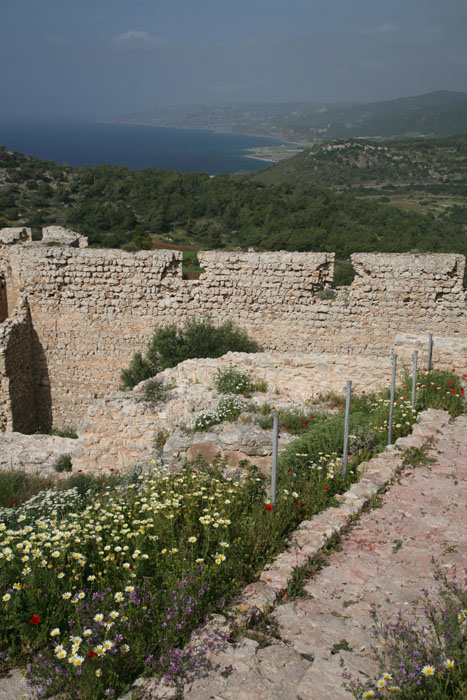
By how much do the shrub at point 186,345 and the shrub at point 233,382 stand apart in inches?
70.5

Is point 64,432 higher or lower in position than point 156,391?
lower

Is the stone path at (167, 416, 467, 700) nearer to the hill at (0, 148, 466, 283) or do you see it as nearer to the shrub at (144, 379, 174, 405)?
the shrub at (144, 379, 174, 405)

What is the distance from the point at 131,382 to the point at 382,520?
6.80 meters

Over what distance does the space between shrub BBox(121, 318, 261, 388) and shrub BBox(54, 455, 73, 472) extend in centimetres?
270

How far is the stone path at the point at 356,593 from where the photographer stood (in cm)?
324

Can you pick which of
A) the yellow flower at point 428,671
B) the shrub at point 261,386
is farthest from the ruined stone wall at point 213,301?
the yellow flower at point 428,671

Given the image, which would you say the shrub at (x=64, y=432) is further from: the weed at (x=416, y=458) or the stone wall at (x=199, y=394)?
the weed at (x=416, y=458)

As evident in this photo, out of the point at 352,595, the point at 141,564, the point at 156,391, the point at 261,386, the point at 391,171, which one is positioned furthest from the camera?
the point at 391,171

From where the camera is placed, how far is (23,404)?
37.0ft

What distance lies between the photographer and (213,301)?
10938 mm

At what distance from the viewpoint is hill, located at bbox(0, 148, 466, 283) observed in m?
22.4

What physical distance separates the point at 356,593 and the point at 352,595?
0.04m

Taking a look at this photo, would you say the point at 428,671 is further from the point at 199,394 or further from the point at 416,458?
the point at 199,394

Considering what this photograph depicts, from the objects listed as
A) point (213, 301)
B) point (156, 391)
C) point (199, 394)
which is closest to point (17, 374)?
Answer: point (156, 391)
